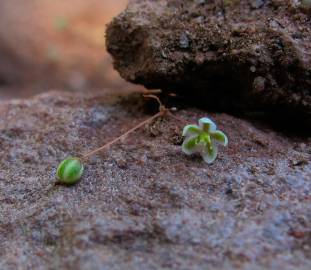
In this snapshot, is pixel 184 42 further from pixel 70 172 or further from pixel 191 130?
pixel 70 172

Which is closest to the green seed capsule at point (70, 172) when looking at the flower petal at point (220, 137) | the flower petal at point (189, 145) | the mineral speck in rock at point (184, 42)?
the flower petal at point (189, 145)

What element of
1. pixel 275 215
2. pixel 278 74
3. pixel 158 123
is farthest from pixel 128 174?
pixel 278 74

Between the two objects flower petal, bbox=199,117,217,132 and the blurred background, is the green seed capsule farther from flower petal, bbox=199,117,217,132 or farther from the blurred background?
the blurred background

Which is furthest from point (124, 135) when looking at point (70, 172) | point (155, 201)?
point (155, 201)

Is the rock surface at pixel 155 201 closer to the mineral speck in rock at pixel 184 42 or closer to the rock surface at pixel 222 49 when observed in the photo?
the rock surface at pixel 222 49

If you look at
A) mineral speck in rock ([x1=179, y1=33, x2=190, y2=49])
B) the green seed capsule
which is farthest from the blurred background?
the green seed capsule

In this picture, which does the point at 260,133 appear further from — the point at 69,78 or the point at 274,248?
the point at 69,78
